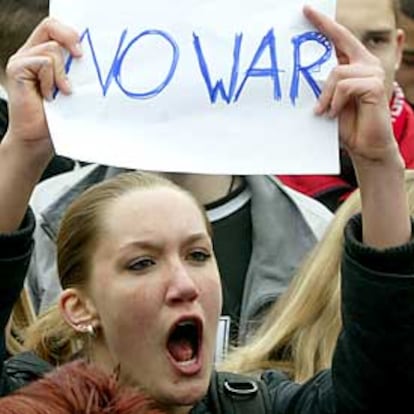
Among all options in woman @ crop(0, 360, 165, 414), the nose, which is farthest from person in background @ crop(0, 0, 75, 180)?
woman @ crop(0, 360, 165, 414)

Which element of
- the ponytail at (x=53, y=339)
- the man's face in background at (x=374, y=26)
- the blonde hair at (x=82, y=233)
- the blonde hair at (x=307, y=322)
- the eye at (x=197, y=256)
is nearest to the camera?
the eye at (x=197, y=256)

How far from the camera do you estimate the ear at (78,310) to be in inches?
141

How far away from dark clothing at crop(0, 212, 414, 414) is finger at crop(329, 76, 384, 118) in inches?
10.3

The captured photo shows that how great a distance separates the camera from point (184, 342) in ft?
11.2

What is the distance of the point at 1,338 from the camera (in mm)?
3248

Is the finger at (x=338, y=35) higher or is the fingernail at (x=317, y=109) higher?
the finger at (x=338, y=35)

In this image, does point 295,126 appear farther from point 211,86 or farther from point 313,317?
point 313,317

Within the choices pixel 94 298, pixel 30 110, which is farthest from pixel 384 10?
pixel 30 110

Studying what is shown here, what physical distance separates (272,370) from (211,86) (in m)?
1.02

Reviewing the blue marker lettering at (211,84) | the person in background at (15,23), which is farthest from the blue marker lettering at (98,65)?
the person in background at (15,23)

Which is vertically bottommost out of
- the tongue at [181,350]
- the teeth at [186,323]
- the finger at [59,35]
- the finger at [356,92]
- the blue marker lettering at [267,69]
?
the tongue at [181,350]

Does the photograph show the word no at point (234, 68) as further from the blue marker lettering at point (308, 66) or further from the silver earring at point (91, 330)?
the silver earring at point (91, 330)

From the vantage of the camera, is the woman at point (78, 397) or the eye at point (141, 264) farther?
the eye at point (141, 264)

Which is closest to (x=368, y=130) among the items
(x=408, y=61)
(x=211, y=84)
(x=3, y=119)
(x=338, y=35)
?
(x=338, y=35)
